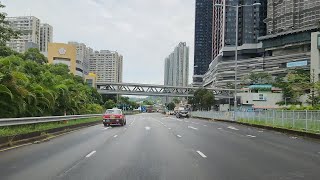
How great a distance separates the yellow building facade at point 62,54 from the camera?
142000mm

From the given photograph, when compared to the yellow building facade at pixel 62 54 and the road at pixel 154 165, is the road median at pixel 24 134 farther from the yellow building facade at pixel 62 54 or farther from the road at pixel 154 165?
the yellow building facade at pixel 62 54

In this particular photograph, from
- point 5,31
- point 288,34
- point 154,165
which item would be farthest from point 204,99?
point 154,165

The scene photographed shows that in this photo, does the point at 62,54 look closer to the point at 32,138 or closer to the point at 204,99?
the point at 204,99

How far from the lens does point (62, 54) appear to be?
146 m

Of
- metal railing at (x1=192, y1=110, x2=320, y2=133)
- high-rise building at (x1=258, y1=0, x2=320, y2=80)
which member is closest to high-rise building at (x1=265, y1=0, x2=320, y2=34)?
high-rise building at (x1=258, y1=0, x2=320, y2=80)

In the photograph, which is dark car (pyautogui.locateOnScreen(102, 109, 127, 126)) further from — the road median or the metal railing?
the metal railing

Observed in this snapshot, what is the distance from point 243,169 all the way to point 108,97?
5844 inches

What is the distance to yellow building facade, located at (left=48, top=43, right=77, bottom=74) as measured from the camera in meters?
142

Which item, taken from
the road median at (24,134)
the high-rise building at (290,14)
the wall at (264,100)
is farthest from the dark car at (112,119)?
the high-rise building at (290,14)

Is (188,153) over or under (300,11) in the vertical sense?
under

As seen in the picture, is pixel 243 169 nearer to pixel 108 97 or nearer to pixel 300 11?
pixel 108 97

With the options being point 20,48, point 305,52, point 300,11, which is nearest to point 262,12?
point 300,11

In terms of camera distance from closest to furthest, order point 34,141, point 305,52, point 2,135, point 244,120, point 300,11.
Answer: point 2,135 < point 34,141 < point 244,120 < point 305,52 < point 300,11

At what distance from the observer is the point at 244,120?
53250mm
